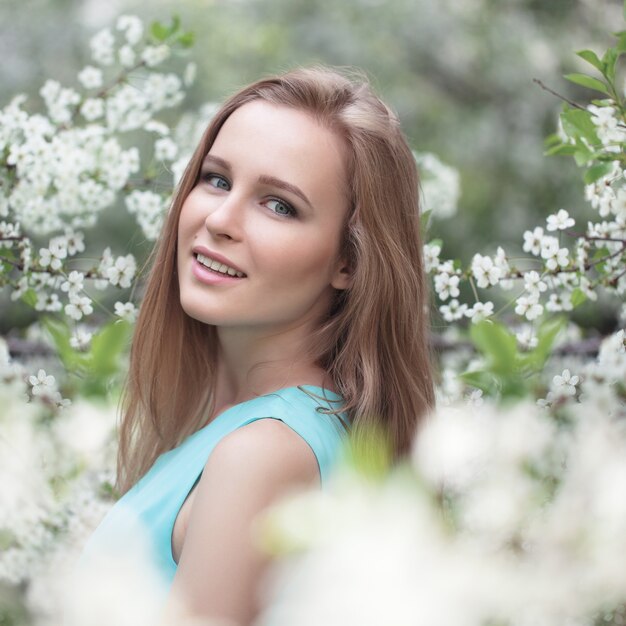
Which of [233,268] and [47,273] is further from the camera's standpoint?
[47,273]

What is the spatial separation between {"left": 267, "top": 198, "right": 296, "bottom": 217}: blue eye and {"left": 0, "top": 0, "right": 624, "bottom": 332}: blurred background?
21.8 ft

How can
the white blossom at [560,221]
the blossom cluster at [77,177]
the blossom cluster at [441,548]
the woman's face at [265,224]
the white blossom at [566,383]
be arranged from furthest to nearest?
the blossom cluster at [77,177]
the white blossom at [560,221]
the white blossom at [566,383]
the woman's face at [265,224]
the blossom cluster at [441,548]

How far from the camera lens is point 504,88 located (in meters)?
8.71

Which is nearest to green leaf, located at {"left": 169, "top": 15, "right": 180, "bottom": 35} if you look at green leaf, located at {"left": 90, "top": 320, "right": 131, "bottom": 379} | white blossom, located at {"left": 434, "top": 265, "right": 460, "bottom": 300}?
white blossom, located at {"left": 434, "top": 265, "right": 460, "bottom": 300}

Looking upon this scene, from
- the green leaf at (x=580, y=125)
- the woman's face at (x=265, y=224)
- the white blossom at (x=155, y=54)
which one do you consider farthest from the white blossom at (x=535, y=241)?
the white blossom at (x=155, y=54)

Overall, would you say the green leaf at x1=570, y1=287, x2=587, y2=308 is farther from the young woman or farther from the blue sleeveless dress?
the blue sleeveless dress

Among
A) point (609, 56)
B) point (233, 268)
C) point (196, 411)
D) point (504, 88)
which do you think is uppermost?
point (609, 56)

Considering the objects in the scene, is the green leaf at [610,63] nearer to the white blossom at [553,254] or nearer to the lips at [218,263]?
the white blossom at [553,254]

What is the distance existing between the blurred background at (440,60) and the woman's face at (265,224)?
6.61 meters

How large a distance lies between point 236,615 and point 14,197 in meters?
1.24

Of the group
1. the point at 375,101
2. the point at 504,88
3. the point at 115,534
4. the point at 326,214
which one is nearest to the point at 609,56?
the point at 375,101

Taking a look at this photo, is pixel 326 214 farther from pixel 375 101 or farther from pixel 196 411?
pixel 196 411

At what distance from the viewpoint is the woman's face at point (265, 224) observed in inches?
60.2

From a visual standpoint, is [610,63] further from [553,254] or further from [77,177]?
[77,177]
